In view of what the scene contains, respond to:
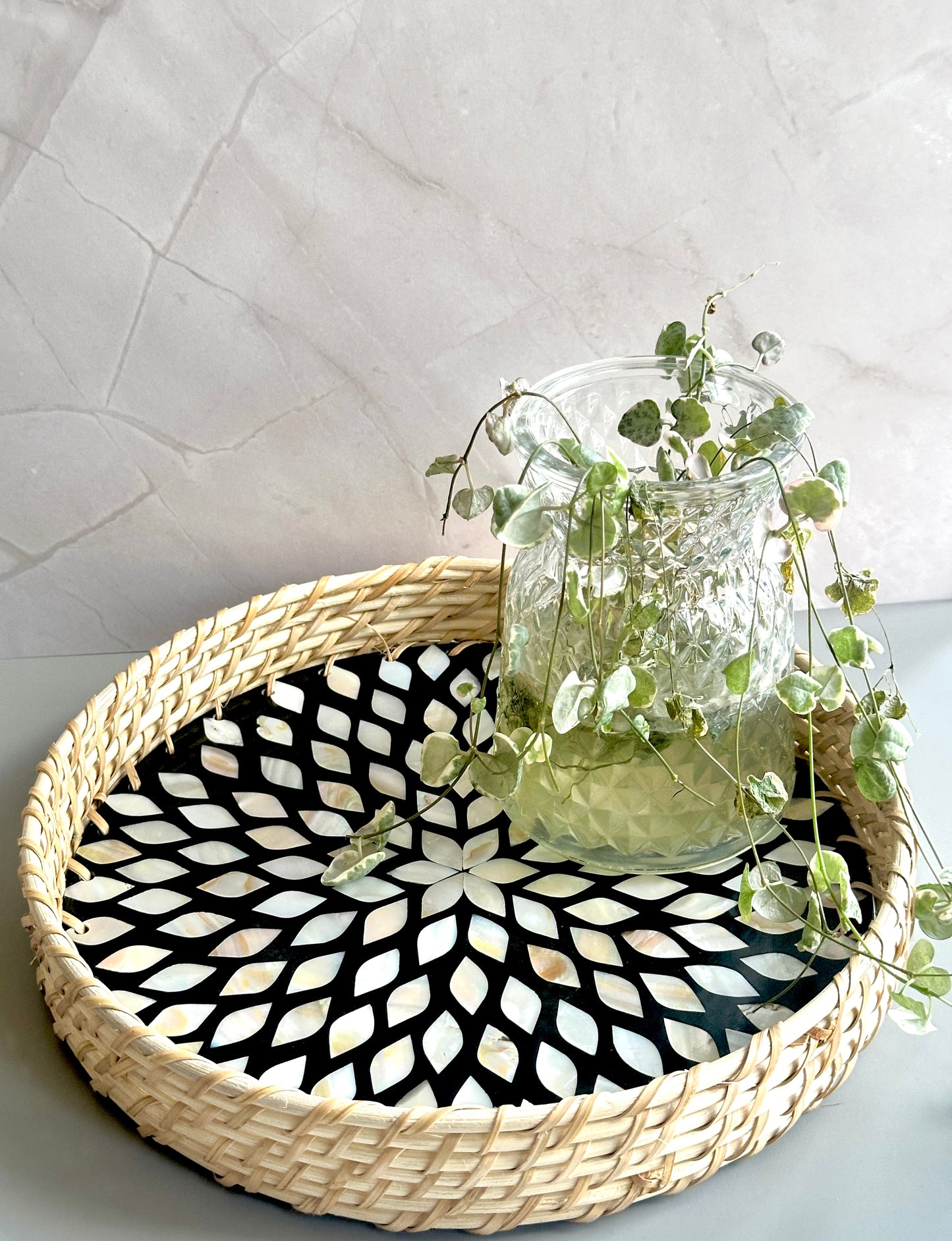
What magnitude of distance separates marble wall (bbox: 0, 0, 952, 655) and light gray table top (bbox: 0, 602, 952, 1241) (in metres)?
0.35

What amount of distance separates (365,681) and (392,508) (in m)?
0.13

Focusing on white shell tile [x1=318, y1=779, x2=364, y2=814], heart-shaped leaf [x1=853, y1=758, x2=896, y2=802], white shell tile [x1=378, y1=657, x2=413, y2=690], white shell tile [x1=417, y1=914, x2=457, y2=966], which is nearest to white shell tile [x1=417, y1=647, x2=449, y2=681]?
white shell tile [x1=378, y1=657, x2=413, y2=690]

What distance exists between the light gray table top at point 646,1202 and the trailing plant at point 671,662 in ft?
0.16

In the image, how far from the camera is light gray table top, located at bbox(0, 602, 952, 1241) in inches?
16.6

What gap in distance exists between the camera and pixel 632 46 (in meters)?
0.64

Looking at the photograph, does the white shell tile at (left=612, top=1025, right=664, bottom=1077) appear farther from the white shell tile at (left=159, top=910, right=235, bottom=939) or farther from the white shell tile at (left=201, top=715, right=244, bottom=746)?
the white shell tile at (left=201, top=715, right=244, bottom=746)

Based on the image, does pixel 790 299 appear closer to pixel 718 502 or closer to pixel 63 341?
pixel 718 502

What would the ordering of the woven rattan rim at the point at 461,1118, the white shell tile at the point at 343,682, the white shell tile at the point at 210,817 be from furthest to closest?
the white shell tile at the point at 343,682
the white shell tile at the point at 210,817
the woven rattan rim at the point at 461,1118

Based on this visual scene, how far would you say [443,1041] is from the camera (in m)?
0.47

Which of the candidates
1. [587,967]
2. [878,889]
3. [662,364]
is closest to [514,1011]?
[587,967]


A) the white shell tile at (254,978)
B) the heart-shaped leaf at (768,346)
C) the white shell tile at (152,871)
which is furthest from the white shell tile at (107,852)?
the heart-shaped leaf at (768,346)

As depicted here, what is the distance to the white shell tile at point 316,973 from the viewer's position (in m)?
0.50

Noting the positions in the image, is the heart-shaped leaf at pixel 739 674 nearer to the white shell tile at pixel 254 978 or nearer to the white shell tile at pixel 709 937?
the white shell tile at pixel 709 937

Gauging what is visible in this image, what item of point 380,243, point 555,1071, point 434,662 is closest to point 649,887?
point 555,1071
